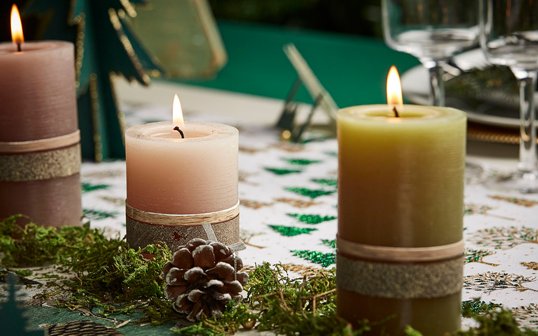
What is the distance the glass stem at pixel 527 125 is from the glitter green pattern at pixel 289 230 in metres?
0.34

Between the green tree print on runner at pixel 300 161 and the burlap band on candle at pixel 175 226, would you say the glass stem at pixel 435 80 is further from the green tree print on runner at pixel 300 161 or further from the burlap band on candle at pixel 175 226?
the burlap band on candle at pixel 175 226

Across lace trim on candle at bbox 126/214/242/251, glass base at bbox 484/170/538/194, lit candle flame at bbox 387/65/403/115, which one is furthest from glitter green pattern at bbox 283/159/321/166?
lit candle flame at bbox 387/65/403/115

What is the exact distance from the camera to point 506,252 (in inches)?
37.0

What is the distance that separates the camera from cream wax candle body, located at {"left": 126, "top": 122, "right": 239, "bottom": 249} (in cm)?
80

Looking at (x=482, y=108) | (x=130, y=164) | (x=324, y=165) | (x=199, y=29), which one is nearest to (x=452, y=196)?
(x=130, y=164)

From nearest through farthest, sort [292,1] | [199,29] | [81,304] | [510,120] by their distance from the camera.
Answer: [81,304] → [510,120] → [199,29] → [292,1]

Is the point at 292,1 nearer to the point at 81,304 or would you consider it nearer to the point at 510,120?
the point at 510,120

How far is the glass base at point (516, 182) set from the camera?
1179mm

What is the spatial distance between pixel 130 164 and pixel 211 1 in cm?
Result: 218

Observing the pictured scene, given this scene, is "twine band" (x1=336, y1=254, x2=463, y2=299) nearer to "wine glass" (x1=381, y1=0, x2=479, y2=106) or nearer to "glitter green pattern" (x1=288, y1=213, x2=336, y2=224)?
"glitter green pattern" (x1=288, y1=213, x2=336, y2=224)

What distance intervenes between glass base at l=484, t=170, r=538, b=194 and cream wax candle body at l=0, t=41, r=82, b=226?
1.71 feet

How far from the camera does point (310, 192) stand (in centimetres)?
119

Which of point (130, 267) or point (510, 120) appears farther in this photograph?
point (510, 120)

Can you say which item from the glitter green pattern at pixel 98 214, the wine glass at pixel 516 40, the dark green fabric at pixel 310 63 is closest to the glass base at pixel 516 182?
the wine glass at pixel 516 40
